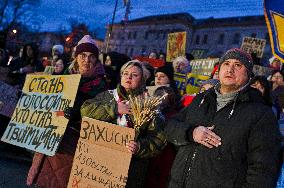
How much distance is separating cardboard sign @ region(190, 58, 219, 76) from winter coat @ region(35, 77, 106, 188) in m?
4.21

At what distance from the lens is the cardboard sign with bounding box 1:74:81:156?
12.9 ft

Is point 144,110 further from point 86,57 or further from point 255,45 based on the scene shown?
point 255,45

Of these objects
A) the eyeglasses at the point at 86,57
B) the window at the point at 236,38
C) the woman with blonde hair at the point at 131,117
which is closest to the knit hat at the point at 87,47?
the eyeglasses at the point at 86,57

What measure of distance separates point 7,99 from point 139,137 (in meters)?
2.79

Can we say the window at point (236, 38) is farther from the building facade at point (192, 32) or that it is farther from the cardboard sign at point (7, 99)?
the cardboard sign at point (7, 99)

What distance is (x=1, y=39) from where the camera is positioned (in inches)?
372

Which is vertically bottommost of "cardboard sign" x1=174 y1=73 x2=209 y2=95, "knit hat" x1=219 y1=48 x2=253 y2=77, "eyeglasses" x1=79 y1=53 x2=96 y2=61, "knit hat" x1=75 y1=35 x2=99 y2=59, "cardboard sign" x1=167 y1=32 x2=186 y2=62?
"knit hat" x1=219 y1=48 x2=253 y2=77

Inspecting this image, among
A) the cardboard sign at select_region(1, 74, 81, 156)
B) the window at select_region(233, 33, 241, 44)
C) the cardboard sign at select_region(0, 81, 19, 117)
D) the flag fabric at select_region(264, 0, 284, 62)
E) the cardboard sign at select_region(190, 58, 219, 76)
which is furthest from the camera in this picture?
the window at select_region(233, 33, 241, 44)

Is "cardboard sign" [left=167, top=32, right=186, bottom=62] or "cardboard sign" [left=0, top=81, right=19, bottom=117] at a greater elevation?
"cardboard sign" [left=167, top=32, right=186, bottom=62]

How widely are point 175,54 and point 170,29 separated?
61.9 m

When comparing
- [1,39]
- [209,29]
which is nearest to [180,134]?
[1,39]

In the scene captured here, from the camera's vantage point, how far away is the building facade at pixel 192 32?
6362 cm

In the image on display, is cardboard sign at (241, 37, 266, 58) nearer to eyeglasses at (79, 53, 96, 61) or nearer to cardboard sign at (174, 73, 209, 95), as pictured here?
cardboard sign at (174, 73, 209, 95)

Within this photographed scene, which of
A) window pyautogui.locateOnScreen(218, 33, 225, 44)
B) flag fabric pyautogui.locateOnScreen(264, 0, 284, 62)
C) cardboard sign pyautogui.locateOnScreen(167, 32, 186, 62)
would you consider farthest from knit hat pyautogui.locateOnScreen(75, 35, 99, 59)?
window pyautogui.locateOnScreen(218, 33, 225, 44)
